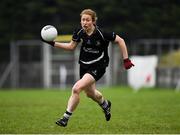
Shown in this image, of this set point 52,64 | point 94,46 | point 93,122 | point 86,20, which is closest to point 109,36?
point 94,46

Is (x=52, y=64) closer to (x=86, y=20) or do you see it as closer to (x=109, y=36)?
(x=109, y=36)

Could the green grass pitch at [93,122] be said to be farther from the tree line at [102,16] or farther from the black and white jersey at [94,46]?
the tree line at [102,16]

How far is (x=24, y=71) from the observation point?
3866 cm

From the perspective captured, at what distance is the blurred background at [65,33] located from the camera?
3781cm

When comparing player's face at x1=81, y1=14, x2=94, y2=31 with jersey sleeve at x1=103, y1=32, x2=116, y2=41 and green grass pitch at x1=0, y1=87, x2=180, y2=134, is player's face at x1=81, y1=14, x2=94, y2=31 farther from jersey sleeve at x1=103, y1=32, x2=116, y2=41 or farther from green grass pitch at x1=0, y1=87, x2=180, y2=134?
green grass pitch at x1=0, y1=87, x2=180, y2=134

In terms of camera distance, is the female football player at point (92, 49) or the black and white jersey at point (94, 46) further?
the black and white jersey at point (94, 46)

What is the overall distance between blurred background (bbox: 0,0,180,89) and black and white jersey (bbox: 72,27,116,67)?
86.5 feet

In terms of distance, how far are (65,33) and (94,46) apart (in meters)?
28.9

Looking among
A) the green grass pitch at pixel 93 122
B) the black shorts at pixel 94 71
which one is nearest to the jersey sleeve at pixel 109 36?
the black shorts at pixel 94 71

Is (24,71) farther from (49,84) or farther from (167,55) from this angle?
(167,55)

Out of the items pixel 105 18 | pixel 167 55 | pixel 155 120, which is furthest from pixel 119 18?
pixel 155 120

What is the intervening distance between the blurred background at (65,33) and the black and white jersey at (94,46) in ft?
86.5

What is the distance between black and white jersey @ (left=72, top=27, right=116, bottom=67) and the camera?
1048 centimetres

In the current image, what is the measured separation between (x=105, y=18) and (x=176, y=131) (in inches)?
1189
